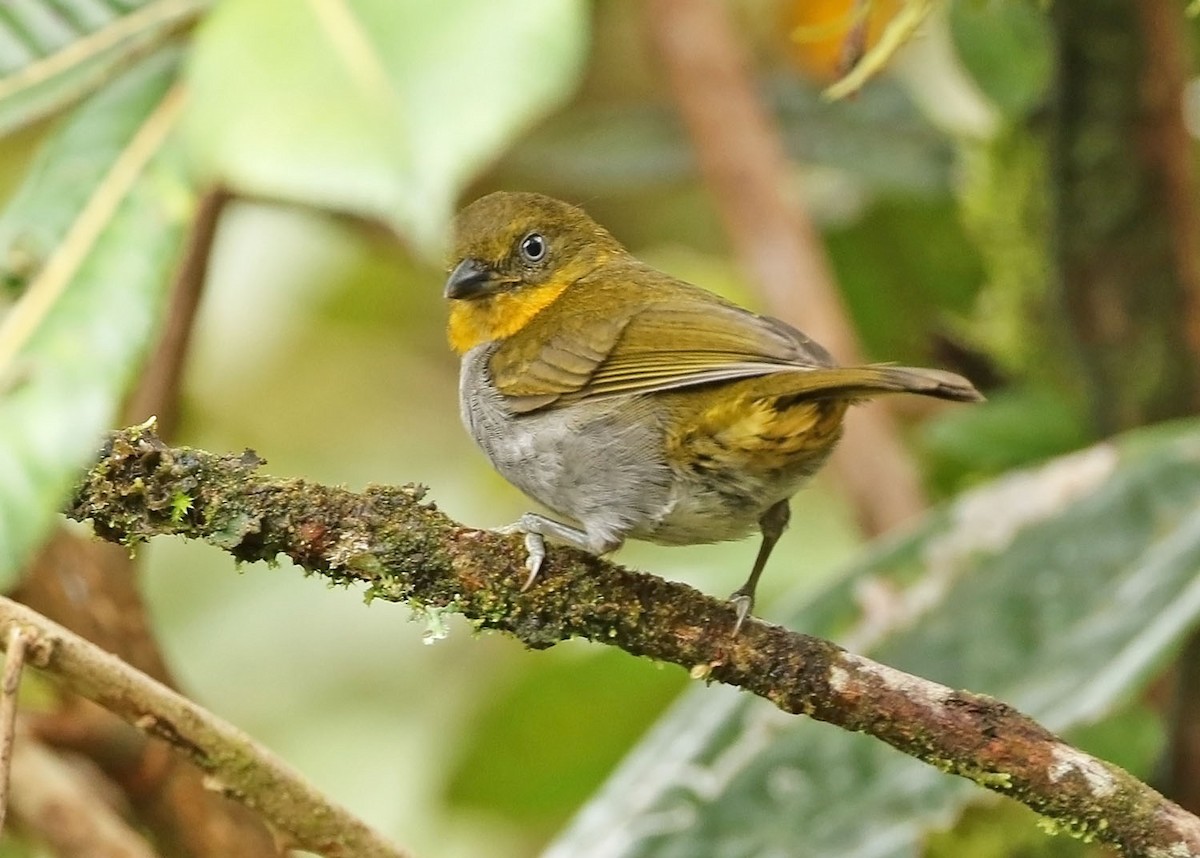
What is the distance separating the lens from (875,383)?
6.77 feet

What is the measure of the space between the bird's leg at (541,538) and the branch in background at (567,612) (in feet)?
0.06

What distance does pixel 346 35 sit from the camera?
202 centimetres

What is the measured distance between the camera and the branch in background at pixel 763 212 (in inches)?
141

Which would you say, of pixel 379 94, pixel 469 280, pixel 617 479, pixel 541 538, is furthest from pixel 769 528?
pixel 379 94

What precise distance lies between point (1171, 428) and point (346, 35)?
1865 millimetres

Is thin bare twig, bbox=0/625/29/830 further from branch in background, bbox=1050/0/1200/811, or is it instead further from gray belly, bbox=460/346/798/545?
branch in background, bbox=1050/0/1200/811

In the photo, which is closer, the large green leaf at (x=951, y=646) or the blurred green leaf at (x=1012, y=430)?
the large green leaf at (x=951, y=646)

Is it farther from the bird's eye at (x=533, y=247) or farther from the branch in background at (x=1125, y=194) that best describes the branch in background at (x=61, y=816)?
the branch in background at (x=1125, y=194)

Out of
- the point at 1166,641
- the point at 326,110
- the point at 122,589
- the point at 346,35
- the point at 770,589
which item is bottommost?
the point at 122,589

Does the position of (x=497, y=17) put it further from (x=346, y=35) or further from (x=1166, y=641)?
(x=1166, y=641)

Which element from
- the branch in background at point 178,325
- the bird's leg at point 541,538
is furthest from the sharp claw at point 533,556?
the branch in background at point 178,325

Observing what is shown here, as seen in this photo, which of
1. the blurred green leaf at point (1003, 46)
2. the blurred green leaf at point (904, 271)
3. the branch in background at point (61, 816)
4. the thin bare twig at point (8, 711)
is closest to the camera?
the thin bare twig at point (8, 711)

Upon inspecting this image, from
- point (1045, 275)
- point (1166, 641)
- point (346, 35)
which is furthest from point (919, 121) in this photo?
point (346, 35)

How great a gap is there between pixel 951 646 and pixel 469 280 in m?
1.14
